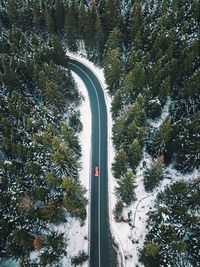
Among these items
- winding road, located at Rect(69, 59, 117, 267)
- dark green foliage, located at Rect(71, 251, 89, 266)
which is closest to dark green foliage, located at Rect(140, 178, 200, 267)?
winding road, located at Rect(69, 59, 117, 267)

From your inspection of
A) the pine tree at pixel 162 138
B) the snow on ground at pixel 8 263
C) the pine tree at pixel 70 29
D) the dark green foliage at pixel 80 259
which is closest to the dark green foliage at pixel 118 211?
the dark green foliage at pixel 80 259

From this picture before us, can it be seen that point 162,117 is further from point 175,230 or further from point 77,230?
point 77,230

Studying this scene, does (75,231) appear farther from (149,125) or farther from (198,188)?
(149,125)

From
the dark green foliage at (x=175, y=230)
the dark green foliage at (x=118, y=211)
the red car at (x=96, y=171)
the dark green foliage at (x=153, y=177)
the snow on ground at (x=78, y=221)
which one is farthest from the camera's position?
the red car at (x=96, y=171)

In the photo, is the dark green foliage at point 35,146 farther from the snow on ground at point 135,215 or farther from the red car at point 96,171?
the snow on ground at point 135,215

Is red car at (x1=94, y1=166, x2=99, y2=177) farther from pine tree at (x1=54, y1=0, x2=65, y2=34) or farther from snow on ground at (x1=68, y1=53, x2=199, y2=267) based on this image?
pine tree at (x1=54, y1=0, x2=65, y2=34)
